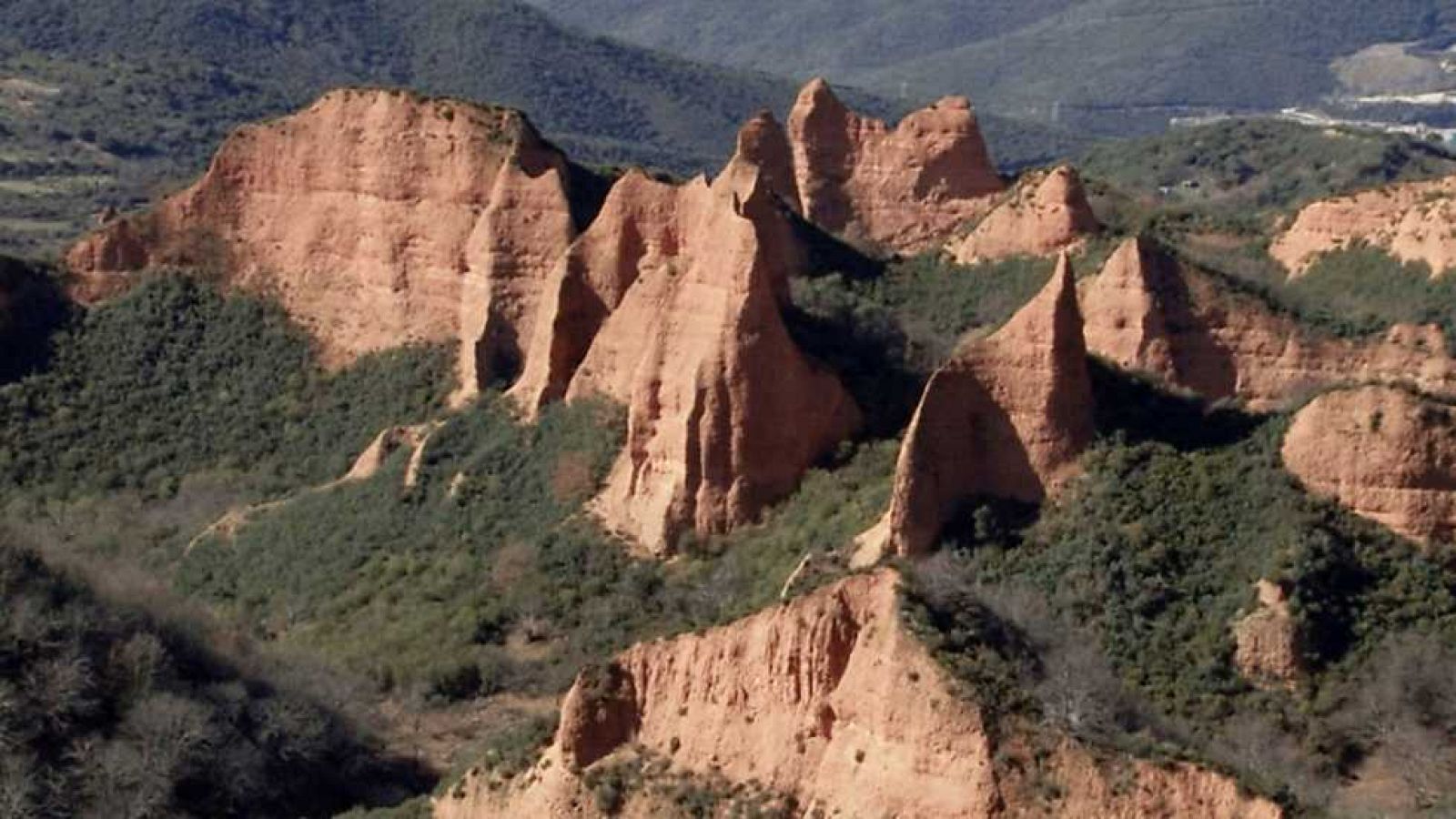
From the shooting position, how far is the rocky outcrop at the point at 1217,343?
148 feet

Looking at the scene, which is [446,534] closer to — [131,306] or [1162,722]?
[131,306]

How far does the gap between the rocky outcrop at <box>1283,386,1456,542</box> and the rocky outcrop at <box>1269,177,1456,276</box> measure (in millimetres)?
14221

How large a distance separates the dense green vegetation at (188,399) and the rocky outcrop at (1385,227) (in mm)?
16985

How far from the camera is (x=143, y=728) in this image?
116 ft

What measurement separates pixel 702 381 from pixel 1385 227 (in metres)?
17.4

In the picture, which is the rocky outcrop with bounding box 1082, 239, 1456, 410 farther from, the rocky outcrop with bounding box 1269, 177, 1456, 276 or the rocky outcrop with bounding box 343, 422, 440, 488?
the rocky outcrop with bounding box 343, 422, 440, 488

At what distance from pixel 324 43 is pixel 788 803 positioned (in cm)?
11510

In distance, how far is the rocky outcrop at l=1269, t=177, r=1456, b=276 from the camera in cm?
5081

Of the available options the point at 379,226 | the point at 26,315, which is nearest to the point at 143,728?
the point at 379,226

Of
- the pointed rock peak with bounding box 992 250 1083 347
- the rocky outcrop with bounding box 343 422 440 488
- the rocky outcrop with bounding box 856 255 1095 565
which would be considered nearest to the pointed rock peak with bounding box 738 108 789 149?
the rocky outcrop with bounding box 343 422 440 488

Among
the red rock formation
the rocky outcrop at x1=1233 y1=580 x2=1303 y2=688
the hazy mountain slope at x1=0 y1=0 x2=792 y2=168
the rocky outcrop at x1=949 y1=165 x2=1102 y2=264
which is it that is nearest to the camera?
the rocky outcrop at x1=1233 y1=580 x2=1303 y2=688

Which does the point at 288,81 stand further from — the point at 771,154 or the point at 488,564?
the point at 488,564

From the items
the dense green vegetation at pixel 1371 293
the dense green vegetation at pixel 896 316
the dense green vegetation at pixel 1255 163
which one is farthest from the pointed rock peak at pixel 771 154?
the dense green vegetation at pixel 1255 163

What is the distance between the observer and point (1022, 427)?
37.8 m
